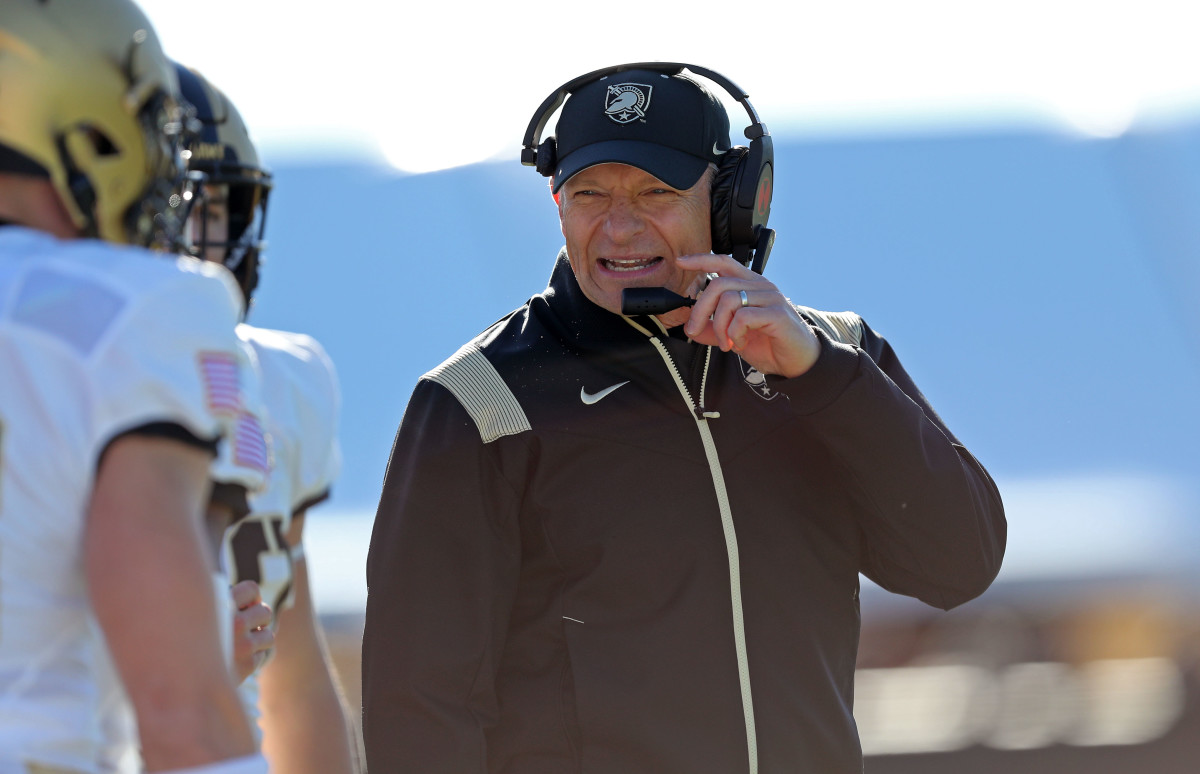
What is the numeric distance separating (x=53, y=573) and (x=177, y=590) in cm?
10

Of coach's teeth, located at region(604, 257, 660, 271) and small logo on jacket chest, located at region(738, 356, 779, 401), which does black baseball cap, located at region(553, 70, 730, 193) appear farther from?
small logo on jacket chest, located at region(738, 356, 779, 401)

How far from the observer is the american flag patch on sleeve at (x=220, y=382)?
0.99m

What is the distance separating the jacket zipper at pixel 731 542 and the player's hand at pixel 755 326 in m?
0.11

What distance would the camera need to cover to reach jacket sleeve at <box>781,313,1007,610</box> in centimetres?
193

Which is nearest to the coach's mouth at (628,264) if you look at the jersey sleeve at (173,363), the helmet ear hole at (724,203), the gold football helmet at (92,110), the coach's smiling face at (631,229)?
the coach's smiling face at (631,229)

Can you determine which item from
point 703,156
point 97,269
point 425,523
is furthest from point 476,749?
point 97,269

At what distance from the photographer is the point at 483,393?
6.71 ft

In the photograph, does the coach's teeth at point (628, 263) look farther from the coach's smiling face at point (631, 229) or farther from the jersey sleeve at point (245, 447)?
the jersey sleeve at point (245, 447)

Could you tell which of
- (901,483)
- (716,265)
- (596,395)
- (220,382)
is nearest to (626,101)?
(716,265)

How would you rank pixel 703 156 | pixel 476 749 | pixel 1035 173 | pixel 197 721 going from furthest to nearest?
pixel 1035 173, pixel 703 156, pixel 476 749, pixel 197 721

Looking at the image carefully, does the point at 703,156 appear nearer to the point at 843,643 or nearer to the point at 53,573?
the point at 843,643

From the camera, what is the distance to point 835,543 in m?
2.04

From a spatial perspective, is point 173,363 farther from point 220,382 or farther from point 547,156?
point 547,156

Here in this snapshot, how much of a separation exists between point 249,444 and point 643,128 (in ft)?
3.85
